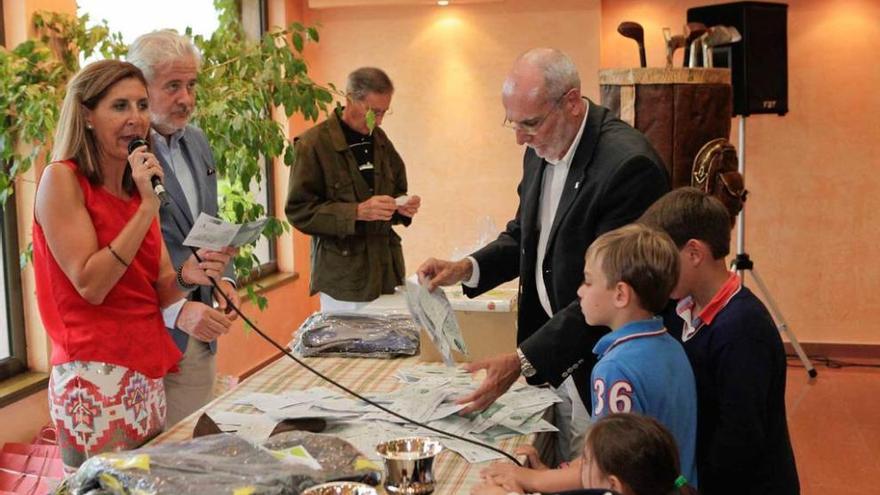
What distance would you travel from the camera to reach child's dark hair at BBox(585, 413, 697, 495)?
62.2 inches

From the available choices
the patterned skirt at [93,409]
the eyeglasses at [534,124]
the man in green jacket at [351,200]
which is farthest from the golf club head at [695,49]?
the patterned skirt at [93,409]

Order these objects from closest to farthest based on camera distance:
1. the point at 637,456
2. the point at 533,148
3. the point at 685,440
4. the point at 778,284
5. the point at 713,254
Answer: the point at 637,456
the point at 685,440
the point at 713,254
the point at 533,148
the point at 778,284

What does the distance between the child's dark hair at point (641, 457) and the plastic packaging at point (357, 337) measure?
4.57 ft

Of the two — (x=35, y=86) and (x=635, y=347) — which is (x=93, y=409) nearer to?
(x=635, y=347)

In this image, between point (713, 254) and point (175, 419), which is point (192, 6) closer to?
point (175, 419)

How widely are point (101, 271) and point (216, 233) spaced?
0.26 metres

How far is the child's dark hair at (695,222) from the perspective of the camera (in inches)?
84.7

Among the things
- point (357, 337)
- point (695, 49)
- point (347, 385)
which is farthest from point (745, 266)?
point (347, 385)

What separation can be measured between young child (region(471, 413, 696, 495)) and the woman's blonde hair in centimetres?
133

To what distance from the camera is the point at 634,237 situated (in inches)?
77.4

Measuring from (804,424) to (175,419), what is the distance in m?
3.51

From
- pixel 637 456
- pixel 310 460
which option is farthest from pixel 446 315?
pixel 637 456

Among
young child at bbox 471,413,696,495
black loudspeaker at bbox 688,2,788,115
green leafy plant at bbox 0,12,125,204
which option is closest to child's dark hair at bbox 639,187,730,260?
young child at bbox 471,413,696,495

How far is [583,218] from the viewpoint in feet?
8.00
